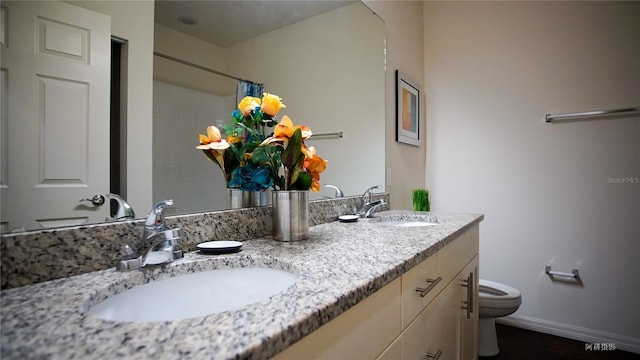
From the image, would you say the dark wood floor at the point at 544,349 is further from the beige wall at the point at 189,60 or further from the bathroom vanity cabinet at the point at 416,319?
the beige wall at the point at 189,60

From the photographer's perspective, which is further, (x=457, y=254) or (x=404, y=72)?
(x=404, y=72)

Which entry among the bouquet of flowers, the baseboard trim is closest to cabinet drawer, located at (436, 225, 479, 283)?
the bouquet of flowers

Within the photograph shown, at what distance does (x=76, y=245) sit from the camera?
60 cm

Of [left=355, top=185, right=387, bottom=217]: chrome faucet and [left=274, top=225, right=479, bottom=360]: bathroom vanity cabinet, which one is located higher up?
[left=355, top=185, right=387, bottom=217]: chrome faucet

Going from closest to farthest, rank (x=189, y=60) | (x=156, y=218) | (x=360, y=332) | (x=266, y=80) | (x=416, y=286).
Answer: (x=360, y=332)
(x=156, y=218)
(x=416, y=286)
(x=189, y=60)
(x=266, y=80)

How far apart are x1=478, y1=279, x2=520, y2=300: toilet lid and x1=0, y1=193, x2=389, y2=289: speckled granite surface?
5.24ft

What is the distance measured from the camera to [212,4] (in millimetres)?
978

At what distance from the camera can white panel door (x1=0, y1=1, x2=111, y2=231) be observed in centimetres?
54

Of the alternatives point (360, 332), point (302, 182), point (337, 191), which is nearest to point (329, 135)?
point (337, 191)

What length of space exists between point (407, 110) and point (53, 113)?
77.0 inches

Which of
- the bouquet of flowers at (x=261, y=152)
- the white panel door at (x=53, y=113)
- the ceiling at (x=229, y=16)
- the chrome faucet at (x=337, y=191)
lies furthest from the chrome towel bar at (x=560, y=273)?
the white panel door at (x=53, y=113)

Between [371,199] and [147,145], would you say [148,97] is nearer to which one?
[147,145]

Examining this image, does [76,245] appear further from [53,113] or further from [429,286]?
[429,286]

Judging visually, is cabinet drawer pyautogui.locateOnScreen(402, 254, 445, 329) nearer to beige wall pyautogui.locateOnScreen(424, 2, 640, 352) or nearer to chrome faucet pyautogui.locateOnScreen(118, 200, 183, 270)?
chrome faucet pyautogui.locateOnScreen(118, 200, 183, 270)
